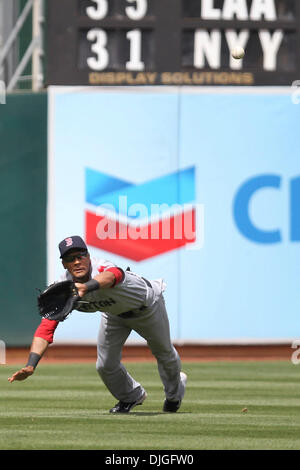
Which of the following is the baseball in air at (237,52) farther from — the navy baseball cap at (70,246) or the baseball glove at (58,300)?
the baseball glove at (58,300)

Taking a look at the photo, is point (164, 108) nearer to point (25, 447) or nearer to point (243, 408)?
point (243, 408)

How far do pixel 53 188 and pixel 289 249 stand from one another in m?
2.65

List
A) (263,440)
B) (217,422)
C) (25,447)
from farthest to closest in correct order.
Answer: (217,422)
(263,440)
(25,447)

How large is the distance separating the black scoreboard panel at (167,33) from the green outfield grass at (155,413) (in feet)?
10.8

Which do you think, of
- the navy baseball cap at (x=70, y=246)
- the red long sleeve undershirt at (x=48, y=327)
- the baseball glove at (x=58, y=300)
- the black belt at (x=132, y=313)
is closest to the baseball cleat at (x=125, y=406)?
the black belt at (x=132, y=313)

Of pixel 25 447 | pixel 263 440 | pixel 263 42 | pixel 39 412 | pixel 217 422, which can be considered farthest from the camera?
pixel 263 42

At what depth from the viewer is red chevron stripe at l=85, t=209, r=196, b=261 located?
12.9 metres

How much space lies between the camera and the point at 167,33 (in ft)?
41.7

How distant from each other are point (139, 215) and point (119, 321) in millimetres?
5386

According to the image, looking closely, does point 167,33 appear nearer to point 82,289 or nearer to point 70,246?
point 70,246

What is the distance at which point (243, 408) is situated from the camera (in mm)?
8312

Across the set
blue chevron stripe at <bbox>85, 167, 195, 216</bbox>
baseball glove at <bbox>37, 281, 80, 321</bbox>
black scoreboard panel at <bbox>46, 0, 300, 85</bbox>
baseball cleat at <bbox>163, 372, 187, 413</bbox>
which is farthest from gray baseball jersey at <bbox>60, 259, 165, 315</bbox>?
black scoreboard panel at <bbox>46, 0, 300, 85</bbox>

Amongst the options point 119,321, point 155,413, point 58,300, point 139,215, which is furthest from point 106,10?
point 58,300

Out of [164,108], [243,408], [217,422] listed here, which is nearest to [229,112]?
[164,108]
